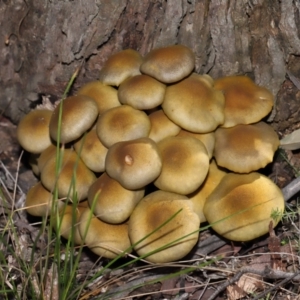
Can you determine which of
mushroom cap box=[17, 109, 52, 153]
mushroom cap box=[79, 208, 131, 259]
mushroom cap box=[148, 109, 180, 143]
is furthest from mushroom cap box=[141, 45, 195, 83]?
mushroom cap box=[79, 208, 131, 259]

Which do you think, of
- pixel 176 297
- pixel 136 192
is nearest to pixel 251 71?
pixel 136 192

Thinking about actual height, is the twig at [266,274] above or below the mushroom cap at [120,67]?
below

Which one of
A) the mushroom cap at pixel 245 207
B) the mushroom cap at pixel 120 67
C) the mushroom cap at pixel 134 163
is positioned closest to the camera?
the mushroom cap at pixel 134 163

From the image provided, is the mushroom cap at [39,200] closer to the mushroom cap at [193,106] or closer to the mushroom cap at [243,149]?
the mushroom cap at [193,106]

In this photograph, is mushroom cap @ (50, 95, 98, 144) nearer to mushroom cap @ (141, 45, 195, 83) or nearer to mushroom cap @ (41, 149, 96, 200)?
mushroom cap @ (41, 149, 96, 200)

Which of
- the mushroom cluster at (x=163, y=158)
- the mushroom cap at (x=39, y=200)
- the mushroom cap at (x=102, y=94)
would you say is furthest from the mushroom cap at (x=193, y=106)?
the mushroom cap at (x=39, y=200)

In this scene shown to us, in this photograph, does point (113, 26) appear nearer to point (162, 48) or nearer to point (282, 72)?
point (162, 48)
